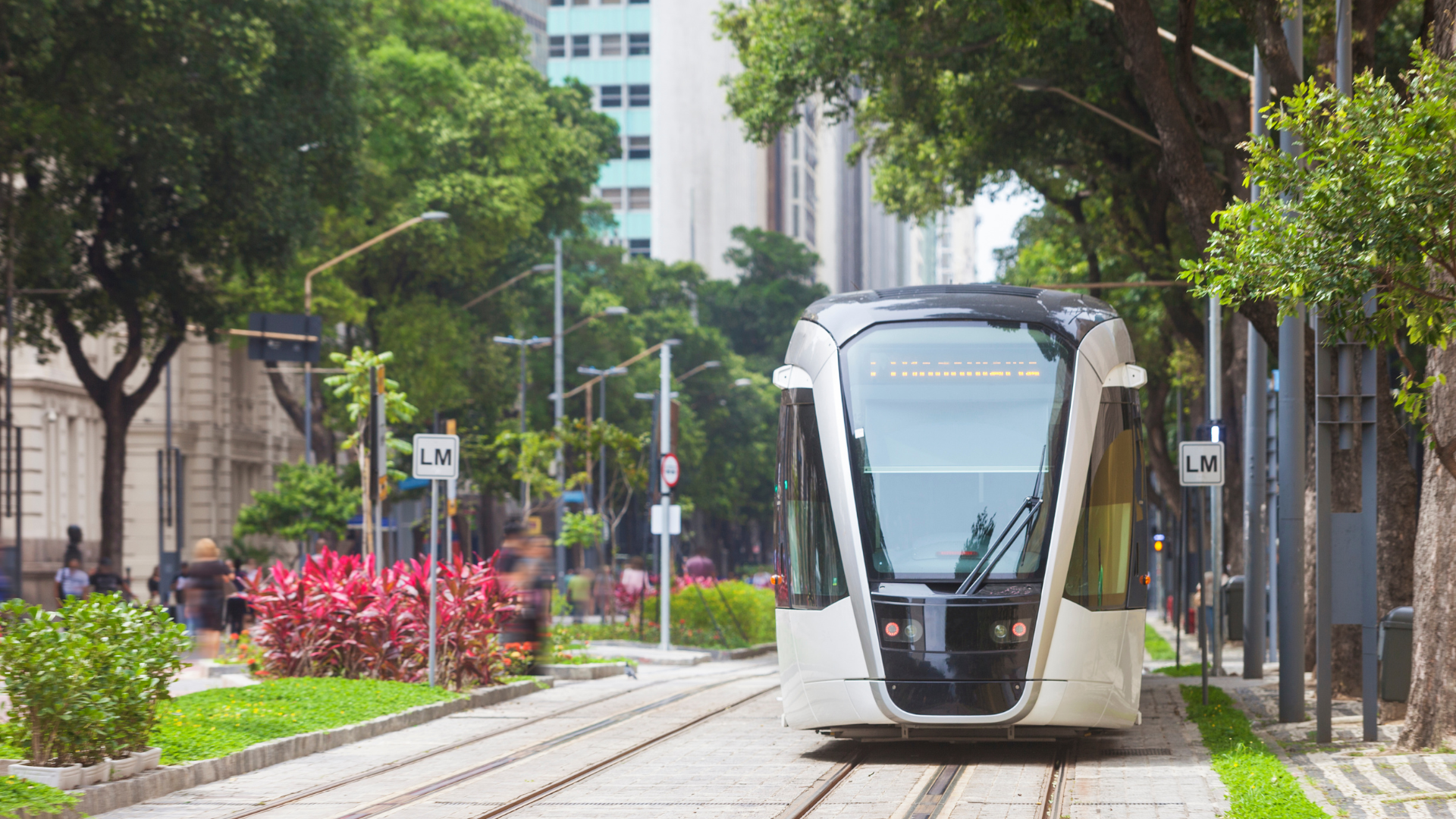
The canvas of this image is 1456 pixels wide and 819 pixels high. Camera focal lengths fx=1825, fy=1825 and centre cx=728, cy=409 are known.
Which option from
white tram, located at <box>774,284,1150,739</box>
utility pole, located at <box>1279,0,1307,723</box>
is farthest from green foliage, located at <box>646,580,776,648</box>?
white tram, located at <box>774,284,1150,739</box>

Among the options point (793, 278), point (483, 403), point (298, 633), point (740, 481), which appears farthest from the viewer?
point (793, 278)

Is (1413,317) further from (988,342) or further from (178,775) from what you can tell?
(178,775)

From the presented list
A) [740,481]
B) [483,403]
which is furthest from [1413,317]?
[740,481]

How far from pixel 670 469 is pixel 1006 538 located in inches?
606

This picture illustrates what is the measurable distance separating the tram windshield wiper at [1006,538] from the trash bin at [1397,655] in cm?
345

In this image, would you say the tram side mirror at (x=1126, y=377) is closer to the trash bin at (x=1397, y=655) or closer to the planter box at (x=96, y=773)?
the trash bin at (x=1397, y=655)

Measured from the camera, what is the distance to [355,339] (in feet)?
152

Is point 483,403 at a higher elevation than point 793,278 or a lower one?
lower

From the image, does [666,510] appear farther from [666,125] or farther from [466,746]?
[666,125]

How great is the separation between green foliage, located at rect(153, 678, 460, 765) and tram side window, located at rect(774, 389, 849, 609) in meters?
3.99

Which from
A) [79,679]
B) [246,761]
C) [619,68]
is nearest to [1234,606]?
[246,761]

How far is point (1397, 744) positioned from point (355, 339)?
36594 mm

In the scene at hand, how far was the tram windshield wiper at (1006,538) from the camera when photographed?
12305 mm

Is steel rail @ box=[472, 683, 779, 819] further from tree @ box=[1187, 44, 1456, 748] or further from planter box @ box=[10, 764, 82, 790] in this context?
tree @ box=[1187, 44, 1456, 748]
